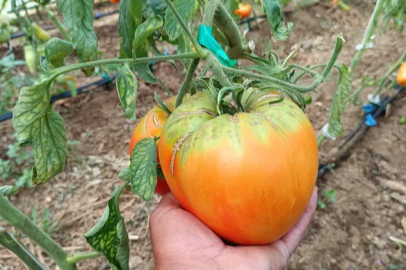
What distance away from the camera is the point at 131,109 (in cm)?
55

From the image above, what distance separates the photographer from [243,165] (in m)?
0.54

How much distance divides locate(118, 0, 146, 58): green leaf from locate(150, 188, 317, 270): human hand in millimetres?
355

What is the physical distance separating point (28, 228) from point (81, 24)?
16.8 inches

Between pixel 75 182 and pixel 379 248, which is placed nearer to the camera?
pixel 379 248

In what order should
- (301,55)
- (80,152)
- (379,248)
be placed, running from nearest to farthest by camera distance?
1. (379,248)
2. (80,152)
3. (301,55)

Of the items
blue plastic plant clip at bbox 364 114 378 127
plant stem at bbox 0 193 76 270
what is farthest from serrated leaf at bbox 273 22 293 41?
blue plastic plant clip at bbox 364 114 378 127

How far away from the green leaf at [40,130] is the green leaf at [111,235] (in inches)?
5.2

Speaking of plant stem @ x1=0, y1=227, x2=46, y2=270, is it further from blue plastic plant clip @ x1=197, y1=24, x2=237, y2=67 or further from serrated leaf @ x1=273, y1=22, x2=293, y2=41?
serrated leaf @ x1=273, y1=22, x2=293, y2=41

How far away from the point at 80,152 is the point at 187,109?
1.31 meters

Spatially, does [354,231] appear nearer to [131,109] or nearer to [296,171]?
[296,171]

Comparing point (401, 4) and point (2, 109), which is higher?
point (401, 4)

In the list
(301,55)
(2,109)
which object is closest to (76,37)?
(2,109)

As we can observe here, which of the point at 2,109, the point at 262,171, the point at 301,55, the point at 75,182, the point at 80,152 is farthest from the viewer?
the point at 301,55

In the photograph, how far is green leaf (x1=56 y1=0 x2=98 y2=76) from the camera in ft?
1.69
